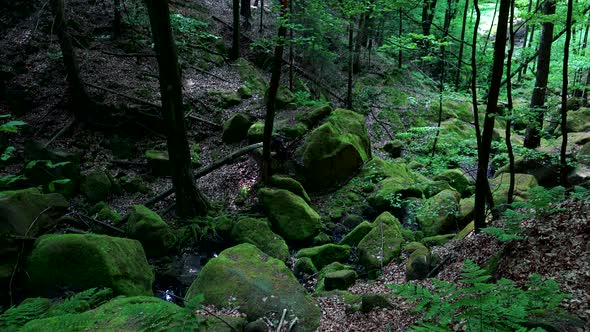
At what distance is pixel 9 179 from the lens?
143 inches

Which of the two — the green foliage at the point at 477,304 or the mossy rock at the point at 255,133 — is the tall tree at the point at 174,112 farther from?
the green foliage at the point at 477,304

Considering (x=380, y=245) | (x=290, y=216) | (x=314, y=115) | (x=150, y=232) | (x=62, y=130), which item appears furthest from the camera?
(x=314, y=115)

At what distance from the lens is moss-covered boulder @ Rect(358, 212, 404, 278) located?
7938 mm

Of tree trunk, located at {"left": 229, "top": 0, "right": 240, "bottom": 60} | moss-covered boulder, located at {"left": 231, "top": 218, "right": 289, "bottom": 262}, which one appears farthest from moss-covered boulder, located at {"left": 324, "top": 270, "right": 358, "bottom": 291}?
tree trunk, located at {"left": 229, "top": 0, "right": 240, "bottom": 60}

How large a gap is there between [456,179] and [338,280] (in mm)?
6895

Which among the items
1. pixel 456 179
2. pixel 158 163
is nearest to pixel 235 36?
pixel 158 163

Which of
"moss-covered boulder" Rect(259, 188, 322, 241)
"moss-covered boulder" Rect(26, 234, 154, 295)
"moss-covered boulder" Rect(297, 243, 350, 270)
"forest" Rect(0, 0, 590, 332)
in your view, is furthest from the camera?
"moss-covered boulder" Rect(259, 188, 322, 241)

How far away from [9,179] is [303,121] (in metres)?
9.49

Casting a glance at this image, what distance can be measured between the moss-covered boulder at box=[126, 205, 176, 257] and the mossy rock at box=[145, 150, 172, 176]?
10.6 ft

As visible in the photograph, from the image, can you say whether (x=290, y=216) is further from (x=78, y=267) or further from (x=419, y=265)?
(x=78, y=267)

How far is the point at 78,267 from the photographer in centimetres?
668

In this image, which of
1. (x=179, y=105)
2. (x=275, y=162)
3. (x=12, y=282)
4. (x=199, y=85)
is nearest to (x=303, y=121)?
(x=275, y=162)

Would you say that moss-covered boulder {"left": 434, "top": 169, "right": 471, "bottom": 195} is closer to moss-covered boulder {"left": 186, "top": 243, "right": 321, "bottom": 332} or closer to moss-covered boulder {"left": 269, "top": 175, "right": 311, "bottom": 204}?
moss-covered boulder {"left": 269, "top": 175, "right": 311, "bottom": 204}

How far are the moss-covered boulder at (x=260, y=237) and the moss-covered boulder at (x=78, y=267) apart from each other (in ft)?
9.59
